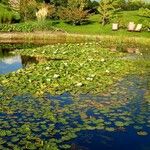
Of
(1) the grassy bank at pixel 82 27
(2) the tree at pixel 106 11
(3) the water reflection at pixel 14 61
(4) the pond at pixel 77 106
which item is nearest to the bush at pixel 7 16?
(1) the grassy bank at pixel 82 27

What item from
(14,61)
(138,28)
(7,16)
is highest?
(7,16)

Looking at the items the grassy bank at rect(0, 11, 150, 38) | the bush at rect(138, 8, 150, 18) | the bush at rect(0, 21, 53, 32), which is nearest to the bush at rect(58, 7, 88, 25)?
the grassy bank at rect(0, 11, 150, 38)

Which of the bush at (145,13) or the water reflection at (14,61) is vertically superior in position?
the bush at (145,13)

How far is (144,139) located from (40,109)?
12.3 ft

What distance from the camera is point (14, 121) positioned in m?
12.3

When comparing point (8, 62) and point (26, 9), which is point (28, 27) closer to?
point (26, 9)

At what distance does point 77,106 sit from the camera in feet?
46.2

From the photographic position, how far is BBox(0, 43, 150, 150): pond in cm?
1102

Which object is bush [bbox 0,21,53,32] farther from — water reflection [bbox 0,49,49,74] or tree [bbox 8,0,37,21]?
water reflection [bbox 0,49,49,74]

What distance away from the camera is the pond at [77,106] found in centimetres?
1102

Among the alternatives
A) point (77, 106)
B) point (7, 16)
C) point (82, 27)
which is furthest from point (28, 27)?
point (77, 106)

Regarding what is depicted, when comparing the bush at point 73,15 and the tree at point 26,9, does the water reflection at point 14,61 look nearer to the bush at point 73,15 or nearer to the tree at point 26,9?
the bush at point 73,15

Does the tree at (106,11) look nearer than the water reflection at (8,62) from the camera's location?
No

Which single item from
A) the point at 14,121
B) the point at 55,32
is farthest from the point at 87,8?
the point at 14,121
